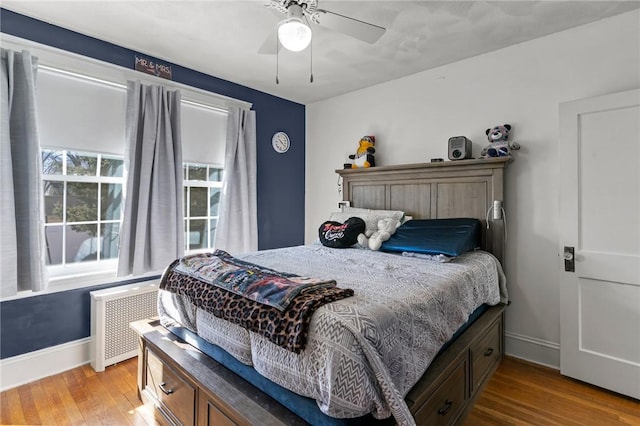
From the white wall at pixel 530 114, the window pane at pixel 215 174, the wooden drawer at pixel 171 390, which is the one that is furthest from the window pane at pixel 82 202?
the white wall at pixel 530 114

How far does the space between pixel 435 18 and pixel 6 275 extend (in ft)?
11.5

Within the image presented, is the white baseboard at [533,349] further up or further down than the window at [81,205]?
further down

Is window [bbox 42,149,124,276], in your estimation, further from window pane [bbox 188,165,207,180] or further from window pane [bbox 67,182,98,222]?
window pane [bbox 188,165,207,180]

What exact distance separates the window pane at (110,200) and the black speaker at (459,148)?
3.00m

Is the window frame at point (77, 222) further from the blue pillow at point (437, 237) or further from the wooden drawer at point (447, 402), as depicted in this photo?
the wooden drawer at point (447, 402)

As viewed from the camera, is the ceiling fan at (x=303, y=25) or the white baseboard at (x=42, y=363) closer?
the ceiling fan at (x=303, y=25)

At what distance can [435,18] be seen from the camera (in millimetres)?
2326

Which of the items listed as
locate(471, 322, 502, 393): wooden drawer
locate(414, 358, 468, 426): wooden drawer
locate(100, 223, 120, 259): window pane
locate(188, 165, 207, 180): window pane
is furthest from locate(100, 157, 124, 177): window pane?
locate(471, 322, 502, 393): wooden drawer

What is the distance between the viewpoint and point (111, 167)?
9.11 ft

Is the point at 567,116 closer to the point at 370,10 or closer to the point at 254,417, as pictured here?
the point at 370,10

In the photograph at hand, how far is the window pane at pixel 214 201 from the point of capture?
3541 millimetres

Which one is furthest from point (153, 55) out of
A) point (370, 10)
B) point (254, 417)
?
point (254, 417)

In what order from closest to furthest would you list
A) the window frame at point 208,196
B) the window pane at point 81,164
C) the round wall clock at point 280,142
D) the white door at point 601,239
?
the white door at point 601,239
the window pane at point 81,164
the window frame at point 208,196
the round wall clock at point 280,142

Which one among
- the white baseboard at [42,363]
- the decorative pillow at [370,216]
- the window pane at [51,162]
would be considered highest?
the window pane at [51,162]
